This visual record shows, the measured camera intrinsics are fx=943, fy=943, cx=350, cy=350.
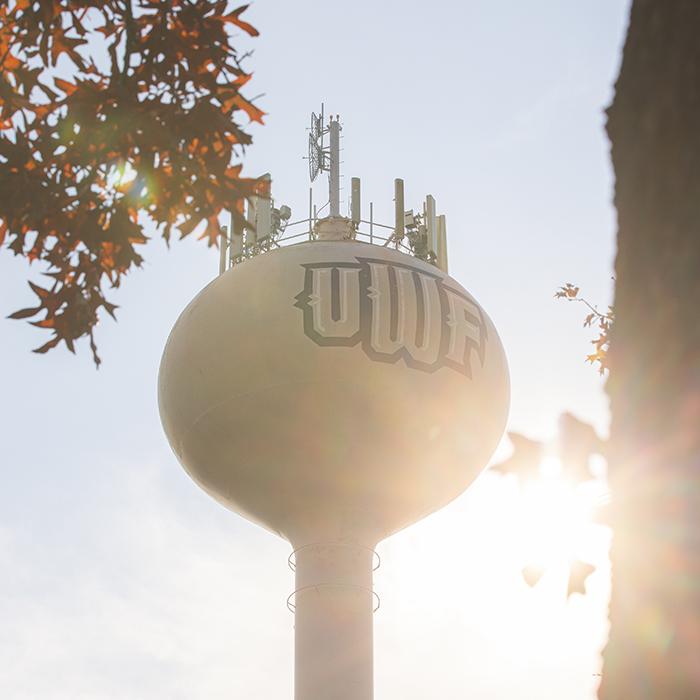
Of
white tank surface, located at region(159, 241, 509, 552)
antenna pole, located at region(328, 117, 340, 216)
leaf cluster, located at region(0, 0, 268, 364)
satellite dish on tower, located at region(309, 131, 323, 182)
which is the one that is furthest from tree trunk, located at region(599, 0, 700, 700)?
satellite dish on tower, located at region(309, 131, 323, 182)

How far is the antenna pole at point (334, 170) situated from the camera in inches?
723

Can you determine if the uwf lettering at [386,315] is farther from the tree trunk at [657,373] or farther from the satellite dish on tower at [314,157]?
the tree trunk at [657,373]

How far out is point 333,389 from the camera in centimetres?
1335

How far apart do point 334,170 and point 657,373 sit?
17961 mm

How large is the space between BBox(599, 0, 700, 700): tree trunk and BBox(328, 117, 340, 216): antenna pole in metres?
16.0

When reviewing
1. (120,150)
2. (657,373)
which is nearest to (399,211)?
(120,150)

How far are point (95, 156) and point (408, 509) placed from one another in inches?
446

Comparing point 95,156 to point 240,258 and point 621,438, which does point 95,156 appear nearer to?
point 621,438

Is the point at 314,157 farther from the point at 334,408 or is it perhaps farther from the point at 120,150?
the point at 120,150

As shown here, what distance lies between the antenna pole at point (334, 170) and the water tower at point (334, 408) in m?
3.58

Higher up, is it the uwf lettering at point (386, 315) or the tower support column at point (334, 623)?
the uwf lettering at point (386, 315)

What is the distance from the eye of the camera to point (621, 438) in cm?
199

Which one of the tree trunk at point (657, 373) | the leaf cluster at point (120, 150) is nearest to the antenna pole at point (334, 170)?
the leaf cluster at point (120, 150)

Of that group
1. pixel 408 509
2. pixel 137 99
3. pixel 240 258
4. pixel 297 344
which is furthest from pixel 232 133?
pixel 240 258
